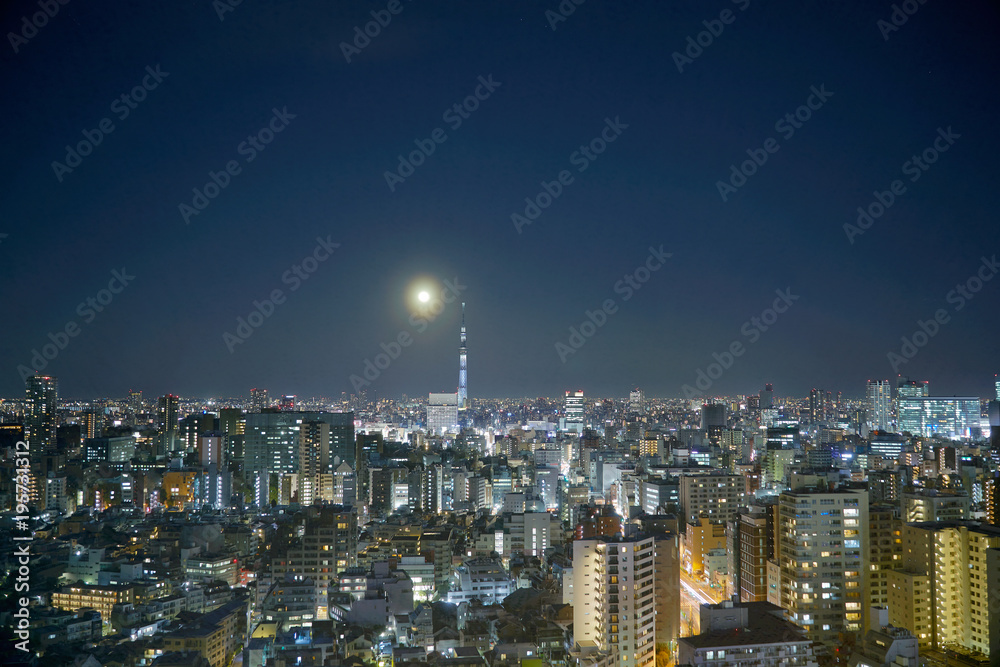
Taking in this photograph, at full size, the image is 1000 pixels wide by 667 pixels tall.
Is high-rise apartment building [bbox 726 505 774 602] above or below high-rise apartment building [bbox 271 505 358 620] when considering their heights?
above

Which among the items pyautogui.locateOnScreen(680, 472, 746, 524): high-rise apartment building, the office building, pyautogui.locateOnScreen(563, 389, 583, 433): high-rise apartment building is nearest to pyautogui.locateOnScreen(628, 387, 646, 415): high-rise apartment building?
pyautogui.locateOnScreen(563, 389, 583, 433): high-rise apartment building

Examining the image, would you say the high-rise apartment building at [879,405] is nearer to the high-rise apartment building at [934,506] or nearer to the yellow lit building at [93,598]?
the high-rise apartment building at [934,506]

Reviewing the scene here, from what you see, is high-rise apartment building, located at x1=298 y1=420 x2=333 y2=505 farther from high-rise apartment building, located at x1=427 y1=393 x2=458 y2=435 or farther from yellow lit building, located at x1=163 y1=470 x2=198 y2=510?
high-rise apartment building, located at x1=427 y1=393 x2=458 y2=435

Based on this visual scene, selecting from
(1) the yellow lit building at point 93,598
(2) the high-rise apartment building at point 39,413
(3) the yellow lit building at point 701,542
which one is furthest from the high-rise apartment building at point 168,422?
(3) the yellow lit building at point 701,542

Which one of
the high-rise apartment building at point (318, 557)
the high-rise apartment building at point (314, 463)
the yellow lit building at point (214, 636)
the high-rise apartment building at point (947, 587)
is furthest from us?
the high-rise apartment building at point (314, 463)

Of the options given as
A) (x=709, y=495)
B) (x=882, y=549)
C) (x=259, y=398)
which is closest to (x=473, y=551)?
(x=709, y=495)

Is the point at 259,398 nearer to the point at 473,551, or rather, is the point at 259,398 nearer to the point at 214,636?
the point at 473,551
